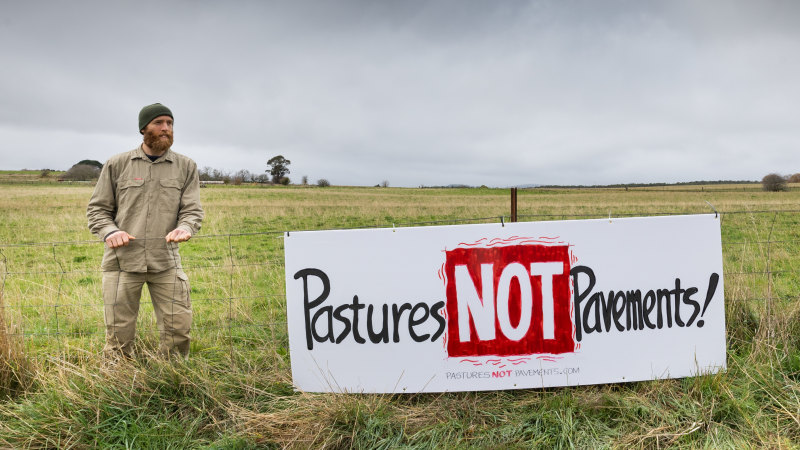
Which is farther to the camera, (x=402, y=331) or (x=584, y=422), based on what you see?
(x=402, y=331)

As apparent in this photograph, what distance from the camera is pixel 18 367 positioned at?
3.57 m

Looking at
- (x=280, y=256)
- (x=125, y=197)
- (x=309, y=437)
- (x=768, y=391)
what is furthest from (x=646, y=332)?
(x=280, y=256)

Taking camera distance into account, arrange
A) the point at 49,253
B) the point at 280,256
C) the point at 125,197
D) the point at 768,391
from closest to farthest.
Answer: the point at 768,391
the point at 125,197
the point at 280,256
the point at 49,253

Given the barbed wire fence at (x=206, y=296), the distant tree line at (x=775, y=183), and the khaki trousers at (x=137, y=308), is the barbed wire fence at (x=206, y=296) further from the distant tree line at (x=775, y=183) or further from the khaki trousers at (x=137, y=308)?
the distant tree line at (x=775, y=183)

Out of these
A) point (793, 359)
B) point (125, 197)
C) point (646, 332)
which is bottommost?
point (793, 359)

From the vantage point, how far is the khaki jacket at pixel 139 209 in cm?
365

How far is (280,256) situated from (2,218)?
16.2 metres

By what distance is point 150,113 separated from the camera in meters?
3.64

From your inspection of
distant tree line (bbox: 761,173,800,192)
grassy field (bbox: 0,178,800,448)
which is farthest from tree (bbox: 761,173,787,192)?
grassy field (bbox: 0,178,800,448)

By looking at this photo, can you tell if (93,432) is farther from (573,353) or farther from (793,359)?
(793,359)

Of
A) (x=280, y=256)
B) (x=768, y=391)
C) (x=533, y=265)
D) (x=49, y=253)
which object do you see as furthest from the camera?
(x=49, y=253)

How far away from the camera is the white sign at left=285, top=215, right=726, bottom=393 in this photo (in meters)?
3.42

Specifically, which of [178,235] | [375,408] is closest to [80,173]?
[178,235]

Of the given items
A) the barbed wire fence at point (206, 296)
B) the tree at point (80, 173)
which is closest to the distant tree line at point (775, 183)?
the barbed wire fence at point (206, 296)
